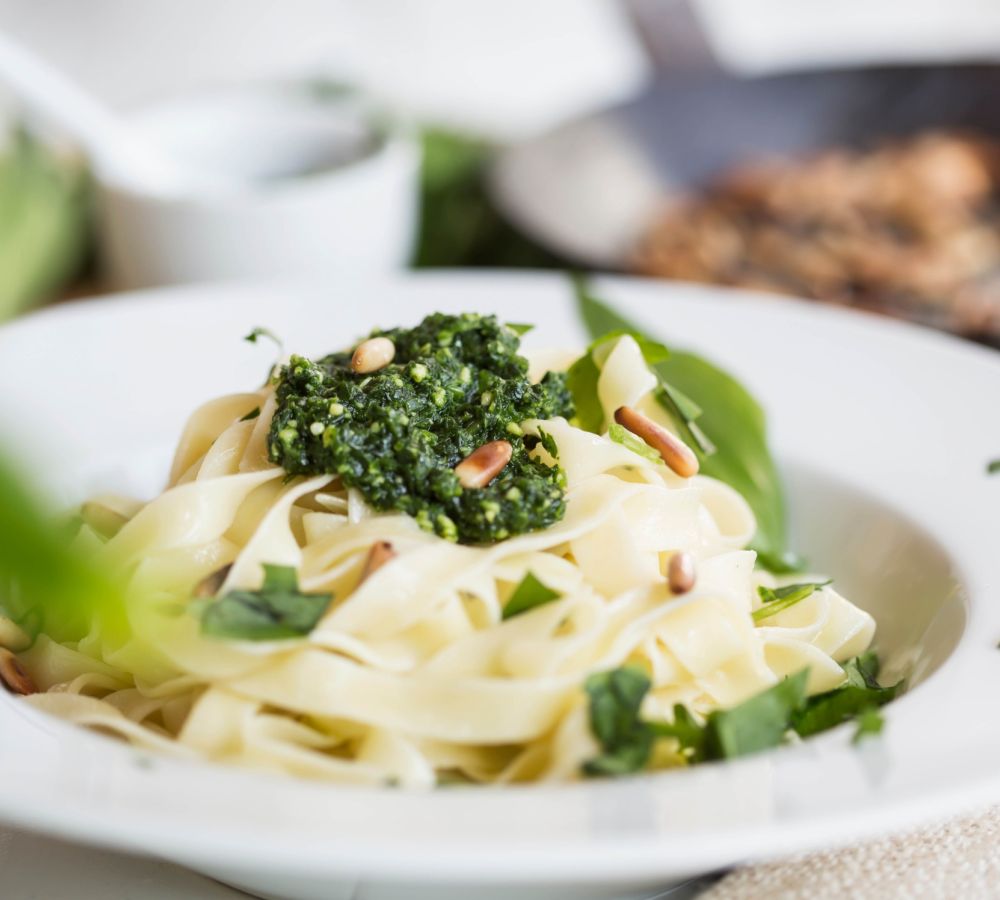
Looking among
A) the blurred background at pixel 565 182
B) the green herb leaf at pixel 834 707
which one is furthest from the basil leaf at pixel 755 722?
the blurred background at pixel 565 182

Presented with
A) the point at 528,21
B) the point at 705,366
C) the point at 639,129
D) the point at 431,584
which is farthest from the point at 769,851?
the point at 528,21

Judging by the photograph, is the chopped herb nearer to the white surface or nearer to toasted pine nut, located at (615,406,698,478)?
toasted pine nut, located at (615,406,698,478)

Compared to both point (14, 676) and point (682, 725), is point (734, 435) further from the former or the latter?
point (14, 676)

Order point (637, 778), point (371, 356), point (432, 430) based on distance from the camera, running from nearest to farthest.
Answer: point (637, 778)
point (432, 430)
point (371, 356)

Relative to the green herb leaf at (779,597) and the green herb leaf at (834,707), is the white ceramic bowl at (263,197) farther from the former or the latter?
the green herb leaf at (834,707)

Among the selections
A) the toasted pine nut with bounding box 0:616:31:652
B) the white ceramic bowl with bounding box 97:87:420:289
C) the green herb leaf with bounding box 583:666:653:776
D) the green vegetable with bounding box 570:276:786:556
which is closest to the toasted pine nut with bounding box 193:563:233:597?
the toasted pine nut with bounding box 0:616:31:652

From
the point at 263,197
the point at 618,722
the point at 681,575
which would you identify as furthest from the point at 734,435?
the point at 263,197
